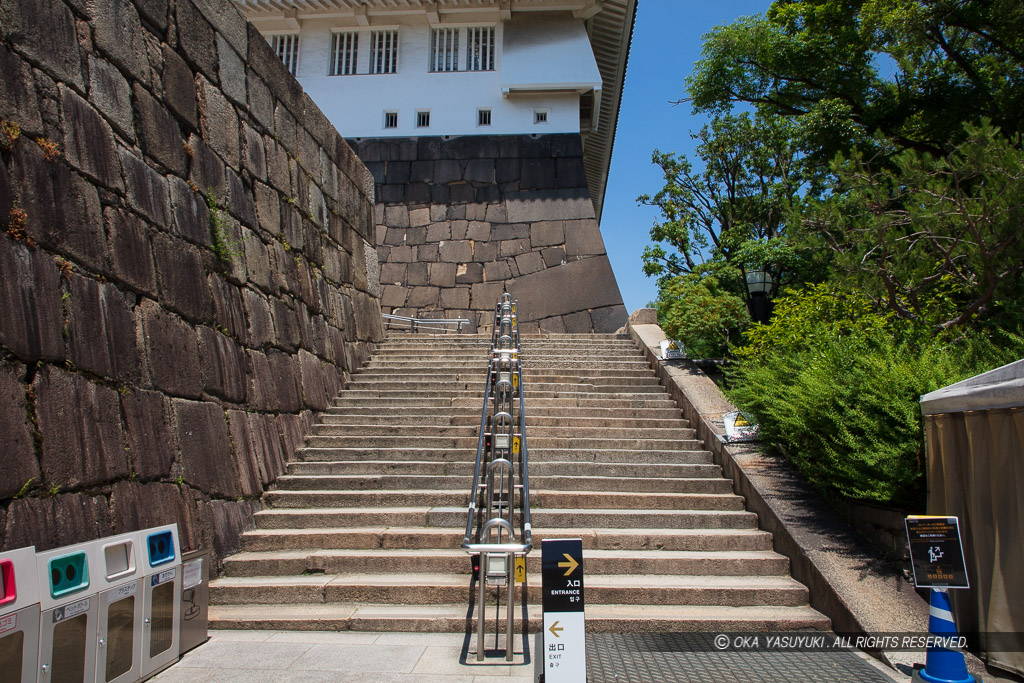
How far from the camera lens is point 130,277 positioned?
4.65 metres

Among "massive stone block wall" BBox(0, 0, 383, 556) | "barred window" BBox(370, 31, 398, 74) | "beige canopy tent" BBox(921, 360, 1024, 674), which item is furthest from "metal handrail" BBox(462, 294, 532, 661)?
"barred window" BBox(370, 31, 398, 74)

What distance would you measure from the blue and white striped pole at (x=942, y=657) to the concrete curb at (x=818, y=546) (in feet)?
1.92

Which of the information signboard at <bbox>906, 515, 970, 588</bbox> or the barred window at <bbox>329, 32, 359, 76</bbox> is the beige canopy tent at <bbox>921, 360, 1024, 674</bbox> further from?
the barred window at <bbox>329, 32, 359, 76</bbox>

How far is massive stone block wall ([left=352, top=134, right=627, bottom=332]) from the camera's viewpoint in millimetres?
14562

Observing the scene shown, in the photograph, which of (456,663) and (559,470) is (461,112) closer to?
(559,470)

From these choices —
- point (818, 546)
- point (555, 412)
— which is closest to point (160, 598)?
point (818, 546)

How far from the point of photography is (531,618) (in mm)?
4363

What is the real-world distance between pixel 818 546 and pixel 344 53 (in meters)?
15.3

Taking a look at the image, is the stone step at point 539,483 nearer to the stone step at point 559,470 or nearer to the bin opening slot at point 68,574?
the stone step at point 559,470

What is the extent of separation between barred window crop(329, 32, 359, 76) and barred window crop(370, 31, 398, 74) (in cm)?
43

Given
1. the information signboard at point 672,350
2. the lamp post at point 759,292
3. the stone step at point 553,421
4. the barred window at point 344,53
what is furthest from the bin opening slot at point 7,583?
the barred window at point 344,53

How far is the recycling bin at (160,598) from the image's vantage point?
3504mm

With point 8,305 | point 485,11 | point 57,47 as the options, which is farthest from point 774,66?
point 8,305

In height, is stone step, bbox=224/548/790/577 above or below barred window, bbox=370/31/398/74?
below
